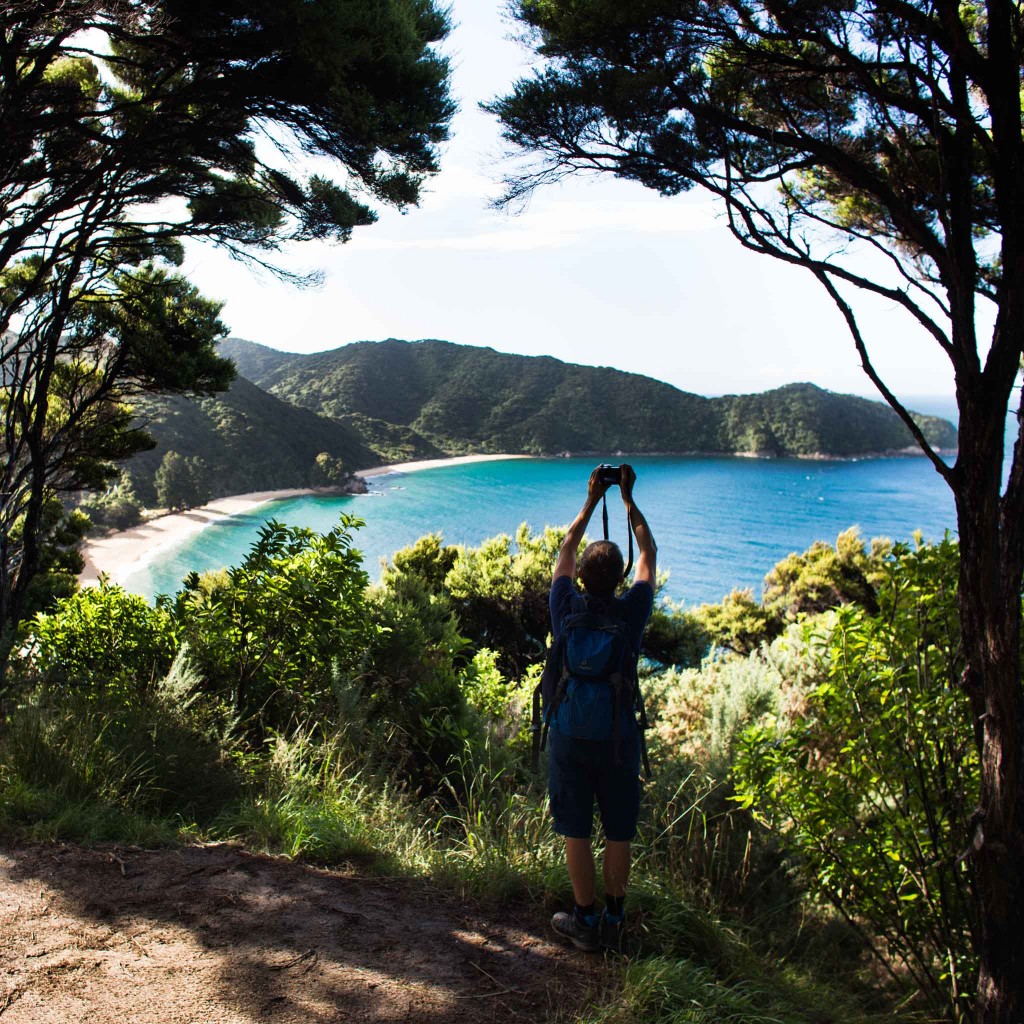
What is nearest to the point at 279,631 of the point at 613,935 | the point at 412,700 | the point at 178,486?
the point at 412,700

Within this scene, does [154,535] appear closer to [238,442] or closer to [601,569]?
[238,442]

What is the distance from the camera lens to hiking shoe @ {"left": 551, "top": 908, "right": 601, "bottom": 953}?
2752mm

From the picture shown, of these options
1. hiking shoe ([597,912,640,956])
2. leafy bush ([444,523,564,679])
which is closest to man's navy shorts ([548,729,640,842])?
hiking shoe ([597,912,640,956])

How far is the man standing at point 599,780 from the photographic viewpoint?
2693 mm

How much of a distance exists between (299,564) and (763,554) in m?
55.8

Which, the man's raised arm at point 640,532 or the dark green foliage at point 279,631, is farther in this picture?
the dark green foliage at point 279,631

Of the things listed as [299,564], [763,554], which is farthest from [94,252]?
[763,554]

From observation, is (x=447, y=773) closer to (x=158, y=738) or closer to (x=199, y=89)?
(x=158, y=738)

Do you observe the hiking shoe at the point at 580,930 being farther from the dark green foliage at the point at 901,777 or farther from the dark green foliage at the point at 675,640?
the dark green foliage at the point at 675,640

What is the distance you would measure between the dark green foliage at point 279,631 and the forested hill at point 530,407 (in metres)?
69.3

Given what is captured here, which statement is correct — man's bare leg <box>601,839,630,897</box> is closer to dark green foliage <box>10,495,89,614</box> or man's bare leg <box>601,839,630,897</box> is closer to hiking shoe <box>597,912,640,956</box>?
hiking shoe <box>597,912,640,956</box>

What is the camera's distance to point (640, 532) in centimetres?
312

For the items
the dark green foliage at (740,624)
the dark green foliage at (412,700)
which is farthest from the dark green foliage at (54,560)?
the dark green foliage at (740,624)

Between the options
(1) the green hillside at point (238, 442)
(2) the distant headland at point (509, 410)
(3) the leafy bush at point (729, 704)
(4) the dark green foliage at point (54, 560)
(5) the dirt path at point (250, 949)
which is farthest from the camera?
(2) the distant headland at point (509, 410)
